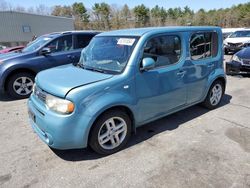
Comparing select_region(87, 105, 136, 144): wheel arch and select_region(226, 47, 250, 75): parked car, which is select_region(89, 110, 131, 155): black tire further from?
select_region(226, 47, 250, 75): parked car

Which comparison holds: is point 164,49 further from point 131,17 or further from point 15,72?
point 131,17

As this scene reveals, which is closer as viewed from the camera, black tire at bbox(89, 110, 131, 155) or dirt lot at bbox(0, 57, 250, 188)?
dirt lot at bbox(0, 57, 250, 188)

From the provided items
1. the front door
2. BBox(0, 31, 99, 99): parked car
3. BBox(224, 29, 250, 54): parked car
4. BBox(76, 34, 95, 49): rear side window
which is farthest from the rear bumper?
BBox(224, 29, 250, 54): parked car

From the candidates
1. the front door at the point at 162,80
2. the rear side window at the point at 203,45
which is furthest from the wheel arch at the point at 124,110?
the rear side window at the point at 203,45

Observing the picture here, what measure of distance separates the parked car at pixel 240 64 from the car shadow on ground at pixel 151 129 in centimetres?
252

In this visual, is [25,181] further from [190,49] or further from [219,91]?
[219,91]

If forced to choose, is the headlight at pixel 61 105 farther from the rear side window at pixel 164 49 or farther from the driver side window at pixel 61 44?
the driver side window at pixel 61 44

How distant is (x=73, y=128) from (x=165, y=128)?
1840 millimetres

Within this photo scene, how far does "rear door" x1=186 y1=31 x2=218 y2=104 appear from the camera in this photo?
4.12 m

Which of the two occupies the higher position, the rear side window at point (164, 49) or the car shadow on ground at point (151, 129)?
the rear side window at point (164, 49)

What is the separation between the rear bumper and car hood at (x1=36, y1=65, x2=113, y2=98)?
5770mm

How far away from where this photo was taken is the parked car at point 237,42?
13598mm

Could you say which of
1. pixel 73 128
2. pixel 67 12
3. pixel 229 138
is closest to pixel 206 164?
pixel 229 138

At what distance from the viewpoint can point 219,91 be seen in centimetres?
505
